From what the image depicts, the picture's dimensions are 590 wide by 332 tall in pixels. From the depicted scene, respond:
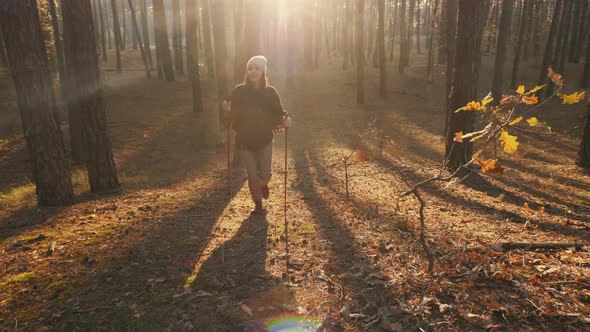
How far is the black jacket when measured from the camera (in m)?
6.15

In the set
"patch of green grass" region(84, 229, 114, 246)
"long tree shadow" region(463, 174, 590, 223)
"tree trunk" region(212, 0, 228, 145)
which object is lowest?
"long tree shadow" region(463, 174, 590, 223)

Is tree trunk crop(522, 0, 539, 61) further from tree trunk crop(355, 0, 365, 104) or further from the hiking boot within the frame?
the hiking boot

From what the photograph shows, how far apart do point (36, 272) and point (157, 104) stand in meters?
18.6

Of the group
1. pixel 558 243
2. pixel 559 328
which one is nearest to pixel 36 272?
pixel 559 328

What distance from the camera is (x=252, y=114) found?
6.13 metres

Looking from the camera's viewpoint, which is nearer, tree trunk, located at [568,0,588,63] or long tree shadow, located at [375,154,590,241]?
long tree shadow, located at [375,154,590,241]

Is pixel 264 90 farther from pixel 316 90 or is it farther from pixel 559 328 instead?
pixel 316 90

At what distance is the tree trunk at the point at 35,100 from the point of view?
5.99 m

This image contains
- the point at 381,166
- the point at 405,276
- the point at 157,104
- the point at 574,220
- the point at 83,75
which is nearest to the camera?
the point at 405,276

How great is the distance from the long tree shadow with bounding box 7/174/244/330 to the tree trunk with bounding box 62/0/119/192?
8.42 ft

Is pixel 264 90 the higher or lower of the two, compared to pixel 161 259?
higher

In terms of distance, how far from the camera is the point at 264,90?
622cm

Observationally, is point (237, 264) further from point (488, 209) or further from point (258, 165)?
point (488, 209)

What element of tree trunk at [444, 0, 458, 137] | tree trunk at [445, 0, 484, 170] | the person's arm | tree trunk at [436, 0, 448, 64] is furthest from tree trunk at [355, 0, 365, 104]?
the person's arm
